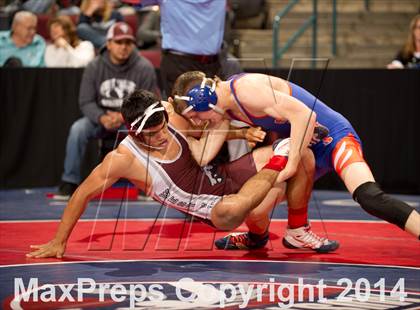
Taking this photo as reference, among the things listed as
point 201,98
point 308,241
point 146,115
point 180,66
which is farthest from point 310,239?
point 180,66

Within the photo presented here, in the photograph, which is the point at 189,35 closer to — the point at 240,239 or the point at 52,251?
the point at 240,239

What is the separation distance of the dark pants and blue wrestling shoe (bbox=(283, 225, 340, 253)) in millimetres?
2144

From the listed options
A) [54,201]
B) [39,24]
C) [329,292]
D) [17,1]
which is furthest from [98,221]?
[17,1]

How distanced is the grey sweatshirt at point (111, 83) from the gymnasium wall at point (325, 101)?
3.22 feet

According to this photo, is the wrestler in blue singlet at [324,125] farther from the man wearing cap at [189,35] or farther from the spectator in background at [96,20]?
the spectator in background at [96,20]

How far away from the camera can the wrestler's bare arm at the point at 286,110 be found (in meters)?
5.44

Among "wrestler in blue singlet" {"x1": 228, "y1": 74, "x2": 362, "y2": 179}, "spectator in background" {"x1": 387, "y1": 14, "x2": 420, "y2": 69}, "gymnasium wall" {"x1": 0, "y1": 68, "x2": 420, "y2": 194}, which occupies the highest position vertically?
"wrestler in blue singlet" {"x1": 228, "y1": 74, "x2": 362, "y2": 179}

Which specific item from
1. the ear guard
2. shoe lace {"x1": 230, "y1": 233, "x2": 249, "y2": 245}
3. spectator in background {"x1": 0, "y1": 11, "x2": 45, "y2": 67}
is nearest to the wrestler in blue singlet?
the ear guard

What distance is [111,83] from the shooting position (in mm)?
8922

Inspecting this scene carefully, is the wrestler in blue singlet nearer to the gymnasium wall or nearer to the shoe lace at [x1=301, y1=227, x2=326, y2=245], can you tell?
the shoe lace at [x1=301, y1=227, x2=326, y2=245]

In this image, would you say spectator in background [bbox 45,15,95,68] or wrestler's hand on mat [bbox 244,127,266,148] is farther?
spectator in background [bbox 45,15,95,68]

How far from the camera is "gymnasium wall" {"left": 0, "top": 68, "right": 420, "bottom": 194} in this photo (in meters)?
9.52

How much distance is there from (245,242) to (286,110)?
0.99 meters

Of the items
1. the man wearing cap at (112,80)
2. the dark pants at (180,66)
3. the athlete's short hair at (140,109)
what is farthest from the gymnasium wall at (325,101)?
the athlete's short hair at (140,109)
